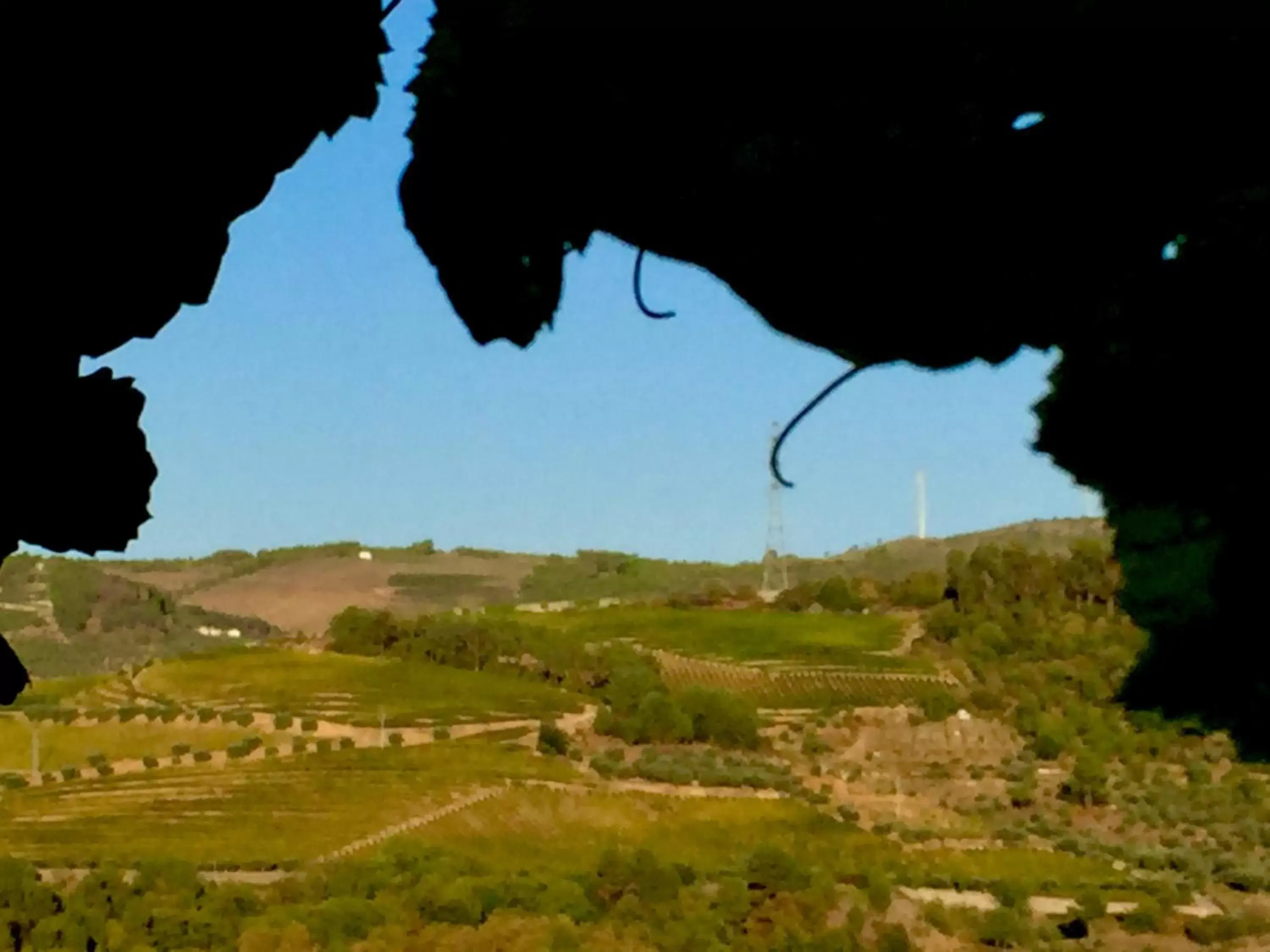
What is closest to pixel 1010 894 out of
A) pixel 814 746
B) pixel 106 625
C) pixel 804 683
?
pixel 814 746

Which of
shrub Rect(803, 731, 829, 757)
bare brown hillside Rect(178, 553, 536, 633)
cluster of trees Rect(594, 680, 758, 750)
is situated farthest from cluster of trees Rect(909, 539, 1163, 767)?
bare brown hillside Rect(178, 553, 536, 633)

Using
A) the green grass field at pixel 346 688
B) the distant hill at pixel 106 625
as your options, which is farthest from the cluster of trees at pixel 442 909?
the green grass field at pixel 346 688

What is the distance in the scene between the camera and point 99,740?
97.3 ft

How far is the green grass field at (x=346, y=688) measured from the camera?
31.9 metres

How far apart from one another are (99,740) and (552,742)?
8.66 meters

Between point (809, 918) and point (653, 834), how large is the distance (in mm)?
5540

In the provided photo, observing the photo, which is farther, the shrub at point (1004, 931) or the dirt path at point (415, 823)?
the dirt path at point (415, 823)

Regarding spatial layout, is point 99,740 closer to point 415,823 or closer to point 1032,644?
point 415,823

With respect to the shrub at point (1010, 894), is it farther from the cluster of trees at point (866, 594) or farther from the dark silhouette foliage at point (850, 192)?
the dark silhouette foliage at point (850, 192)

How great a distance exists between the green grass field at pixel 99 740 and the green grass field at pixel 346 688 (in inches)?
69.2

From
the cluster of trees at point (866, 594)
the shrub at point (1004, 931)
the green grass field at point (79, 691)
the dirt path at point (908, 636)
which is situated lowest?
the shrub at point (1004, 931)

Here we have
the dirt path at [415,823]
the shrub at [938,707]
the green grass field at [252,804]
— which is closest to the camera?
the green grass field at [252,804]

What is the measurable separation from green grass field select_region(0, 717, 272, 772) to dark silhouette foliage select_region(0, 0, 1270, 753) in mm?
29771

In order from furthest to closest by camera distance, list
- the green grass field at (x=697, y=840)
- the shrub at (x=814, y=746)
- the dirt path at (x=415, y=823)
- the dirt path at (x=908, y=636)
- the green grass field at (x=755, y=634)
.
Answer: the dirt path at (x=908, y=636) < the green grass field at (x=755, y=634) < the shrub at (x=814, y=746) < the dirt path at (x=415, y=823) < the green grass field at (x=697, y=840)
